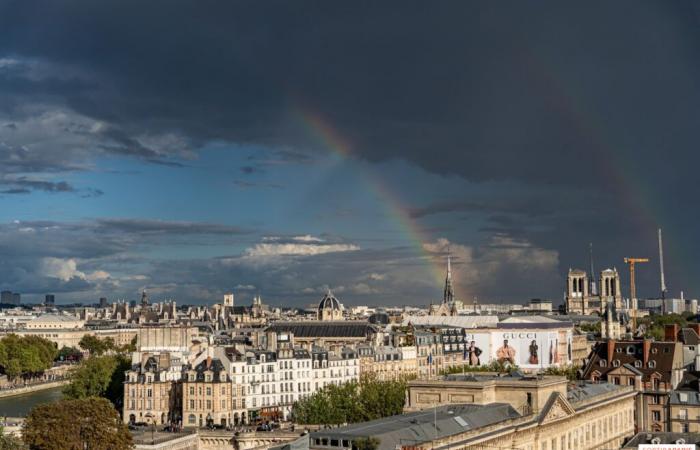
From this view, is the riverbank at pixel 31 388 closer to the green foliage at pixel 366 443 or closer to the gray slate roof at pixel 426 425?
the gray slate roof at pixel 426 425

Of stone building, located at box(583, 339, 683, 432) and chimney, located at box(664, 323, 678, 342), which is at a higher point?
chimney, located at box(664, 323, 678, 342)

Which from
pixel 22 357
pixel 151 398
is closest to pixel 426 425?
pixel 151 398

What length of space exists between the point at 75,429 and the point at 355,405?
1015 inches

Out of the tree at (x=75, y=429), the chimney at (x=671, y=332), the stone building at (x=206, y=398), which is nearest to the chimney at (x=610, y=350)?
the chimney at (x=671, y=332)

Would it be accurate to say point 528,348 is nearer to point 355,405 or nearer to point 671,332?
point 671,332

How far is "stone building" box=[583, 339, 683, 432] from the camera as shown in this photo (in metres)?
99.1

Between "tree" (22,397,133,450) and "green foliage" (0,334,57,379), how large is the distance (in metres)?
90.4

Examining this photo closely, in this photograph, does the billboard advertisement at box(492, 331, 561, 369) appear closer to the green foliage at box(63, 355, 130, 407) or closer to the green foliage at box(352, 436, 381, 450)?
the green foliage at box(63, 355, 130, 407)

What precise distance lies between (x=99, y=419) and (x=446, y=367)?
269 feet

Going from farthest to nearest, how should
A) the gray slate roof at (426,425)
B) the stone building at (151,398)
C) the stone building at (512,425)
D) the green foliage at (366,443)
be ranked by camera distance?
1. the stone building at (151,398)
2. the stone building at (512,425)
3. the gray slate roof at (426,425)
4. the green foliage at (366,443)

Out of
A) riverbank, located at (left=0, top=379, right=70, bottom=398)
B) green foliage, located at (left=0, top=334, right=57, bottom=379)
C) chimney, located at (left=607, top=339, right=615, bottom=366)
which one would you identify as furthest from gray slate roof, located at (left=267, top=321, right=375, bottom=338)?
chimney, located at (left=607, top=339, right=615, bottom=366)

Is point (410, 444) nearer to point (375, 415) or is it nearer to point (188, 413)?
point (375, 415)

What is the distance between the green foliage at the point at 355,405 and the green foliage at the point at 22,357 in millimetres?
85759

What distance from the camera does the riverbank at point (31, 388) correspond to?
494 feet
